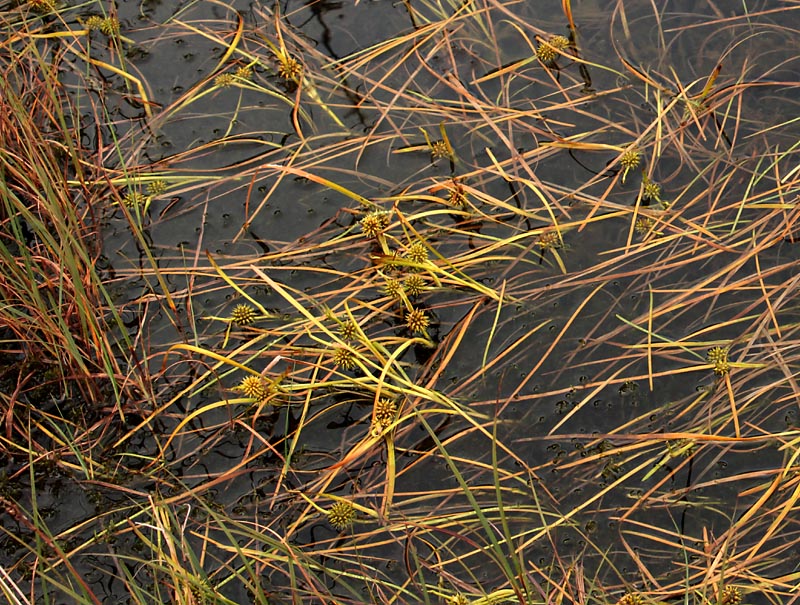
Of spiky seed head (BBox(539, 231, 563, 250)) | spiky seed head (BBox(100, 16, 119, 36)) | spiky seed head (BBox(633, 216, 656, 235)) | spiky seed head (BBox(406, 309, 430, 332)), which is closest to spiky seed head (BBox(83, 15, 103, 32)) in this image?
spiky seed head (BBox(100, 16, 119, 36))

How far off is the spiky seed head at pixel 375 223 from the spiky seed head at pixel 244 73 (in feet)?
3.32

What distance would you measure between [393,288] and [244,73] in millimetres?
1345

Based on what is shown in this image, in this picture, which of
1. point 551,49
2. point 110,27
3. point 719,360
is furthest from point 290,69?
point 719,360

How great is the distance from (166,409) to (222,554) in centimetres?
58

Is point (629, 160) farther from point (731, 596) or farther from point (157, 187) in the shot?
point (157, 187)

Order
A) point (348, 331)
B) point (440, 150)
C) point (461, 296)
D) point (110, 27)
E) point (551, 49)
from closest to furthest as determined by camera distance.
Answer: point (348, 331) < point (461, 296) < point (440, 150) < point (551, 49) < point (110, 27)

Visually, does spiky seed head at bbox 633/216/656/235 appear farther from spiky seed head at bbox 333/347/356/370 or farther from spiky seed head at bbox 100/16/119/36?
spiky seed head at bbox 100/16/119/36

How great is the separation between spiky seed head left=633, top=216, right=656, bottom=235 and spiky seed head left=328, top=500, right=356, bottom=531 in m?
1.48

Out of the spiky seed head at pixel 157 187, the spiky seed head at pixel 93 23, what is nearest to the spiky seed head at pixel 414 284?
the spiky seed head at pixel 157 187

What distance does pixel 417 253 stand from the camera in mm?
3287

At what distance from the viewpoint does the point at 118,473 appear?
9.74ft

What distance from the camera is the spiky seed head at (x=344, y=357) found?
122 inches

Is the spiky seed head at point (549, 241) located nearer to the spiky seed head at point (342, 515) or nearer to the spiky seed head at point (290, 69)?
the spiky seed head at point (342, 515)

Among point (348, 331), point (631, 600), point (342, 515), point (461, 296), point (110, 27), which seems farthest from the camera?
point (110, 27)
